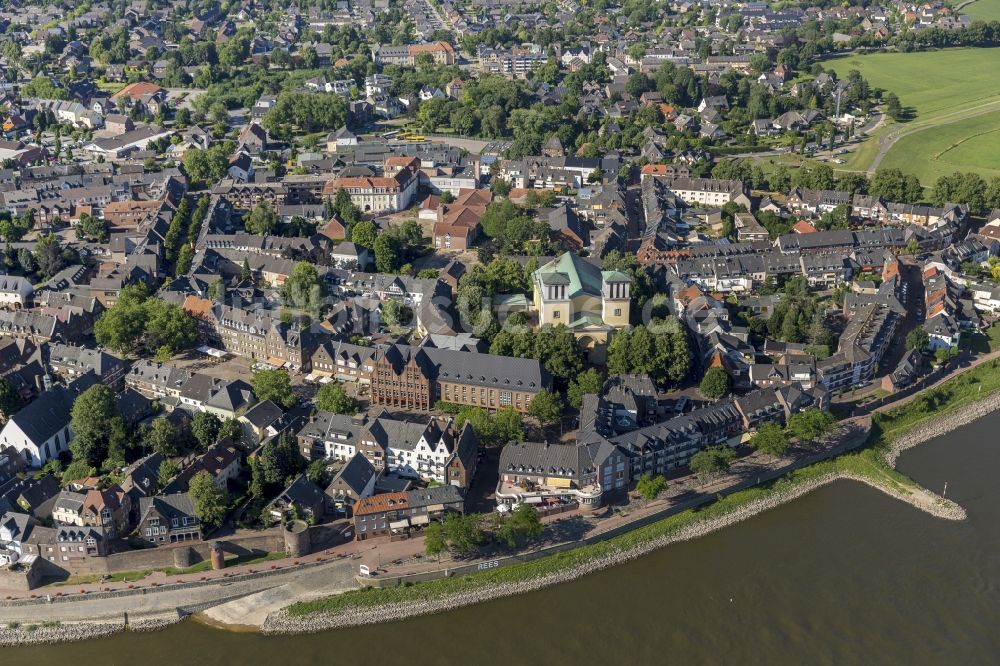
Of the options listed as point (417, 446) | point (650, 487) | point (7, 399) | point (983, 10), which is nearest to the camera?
point (650, 487)

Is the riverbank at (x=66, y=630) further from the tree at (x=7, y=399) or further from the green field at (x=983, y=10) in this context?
the green field at (x=983, y=10)

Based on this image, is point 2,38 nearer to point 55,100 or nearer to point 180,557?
point 55,100

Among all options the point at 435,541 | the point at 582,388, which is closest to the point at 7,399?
the point at 435,541

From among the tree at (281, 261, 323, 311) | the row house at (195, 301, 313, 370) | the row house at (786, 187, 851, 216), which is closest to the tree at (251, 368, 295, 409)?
the row house at (195, 301, 313, 370)

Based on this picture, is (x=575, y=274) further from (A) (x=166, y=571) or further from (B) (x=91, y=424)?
(A) (x=166, y=571)

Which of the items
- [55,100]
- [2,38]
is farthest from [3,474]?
[2,38]

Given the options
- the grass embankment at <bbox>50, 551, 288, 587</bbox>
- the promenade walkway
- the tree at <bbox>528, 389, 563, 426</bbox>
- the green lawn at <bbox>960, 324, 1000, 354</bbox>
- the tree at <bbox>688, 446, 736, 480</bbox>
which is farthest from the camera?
the green lawn at <bbox>960, 324, 1000, 354</bbox>

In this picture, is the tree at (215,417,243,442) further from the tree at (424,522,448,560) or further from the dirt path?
the dirt path

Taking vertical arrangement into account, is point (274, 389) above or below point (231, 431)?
above
